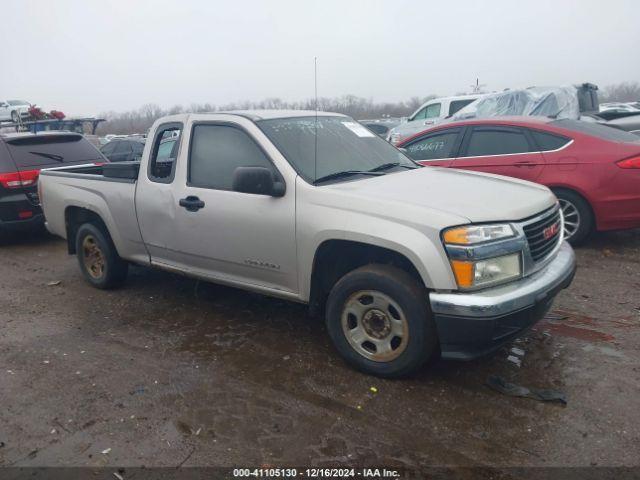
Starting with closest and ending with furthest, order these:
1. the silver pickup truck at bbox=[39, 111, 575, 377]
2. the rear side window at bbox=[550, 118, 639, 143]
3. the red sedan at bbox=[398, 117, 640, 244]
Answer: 1. the silver pickup truck at bbox=[39, 111, 575, 377]
2. the red sedan at bbox=[398, 117, 640, 244]
3. the rear side window at bbox=[550, 118, 639, 143]

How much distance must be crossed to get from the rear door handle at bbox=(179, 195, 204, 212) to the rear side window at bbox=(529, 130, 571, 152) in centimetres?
429

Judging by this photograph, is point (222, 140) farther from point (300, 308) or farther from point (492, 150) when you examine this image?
point (492, 150)

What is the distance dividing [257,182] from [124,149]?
12009mm

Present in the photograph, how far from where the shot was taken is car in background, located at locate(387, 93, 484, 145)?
14078 mm

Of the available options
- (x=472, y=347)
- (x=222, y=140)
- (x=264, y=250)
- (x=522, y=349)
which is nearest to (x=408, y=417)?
(x=472, y=347)

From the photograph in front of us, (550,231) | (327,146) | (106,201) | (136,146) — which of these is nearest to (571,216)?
(550,231)

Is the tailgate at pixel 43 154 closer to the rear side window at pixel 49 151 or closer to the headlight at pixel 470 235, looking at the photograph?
the rear side window at pixel 49 151

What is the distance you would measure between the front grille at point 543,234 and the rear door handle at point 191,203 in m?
2.44

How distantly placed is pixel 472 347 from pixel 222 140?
252 cm

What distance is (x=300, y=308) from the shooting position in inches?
200

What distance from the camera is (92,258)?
5.91 metres

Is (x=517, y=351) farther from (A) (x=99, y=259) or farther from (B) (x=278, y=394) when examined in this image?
(A) (x=99, y=259)

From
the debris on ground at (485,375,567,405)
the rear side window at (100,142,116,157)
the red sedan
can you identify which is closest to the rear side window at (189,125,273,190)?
the debris on ground at (485,375,567,405)

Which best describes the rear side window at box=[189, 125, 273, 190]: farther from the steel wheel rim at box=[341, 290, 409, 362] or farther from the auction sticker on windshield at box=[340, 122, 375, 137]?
the steel wheel rim at box=[341, 290, 409, 362]
